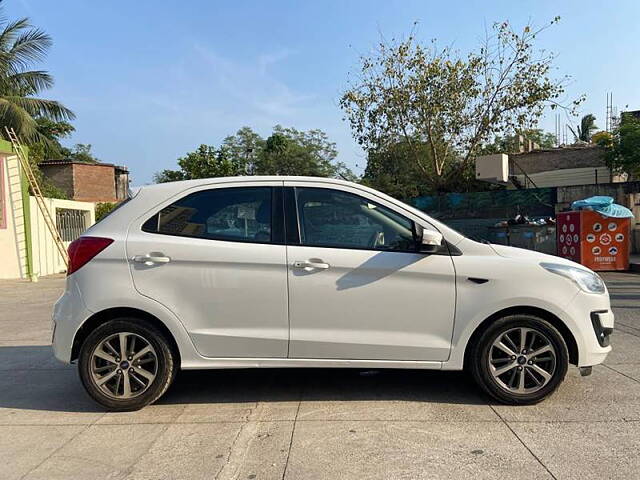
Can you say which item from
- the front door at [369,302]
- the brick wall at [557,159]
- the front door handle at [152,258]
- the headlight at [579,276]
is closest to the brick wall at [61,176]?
the brick wall at [557,159]

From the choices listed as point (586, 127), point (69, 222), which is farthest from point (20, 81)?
point (586, 127)

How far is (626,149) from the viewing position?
22500mm

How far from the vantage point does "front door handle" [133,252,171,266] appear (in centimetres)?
412

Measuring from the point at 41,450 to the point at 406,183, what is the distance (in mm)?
28661

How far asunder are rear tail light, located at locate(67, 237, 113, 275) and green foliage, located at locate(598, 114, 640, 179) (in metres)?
23.4

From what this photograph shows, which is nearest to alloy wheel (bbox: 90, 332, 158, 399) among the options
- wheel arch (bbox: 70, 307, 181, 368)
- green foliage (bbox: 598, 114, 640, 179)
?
wheel arch (bbox: 70, 307, 181, 368)

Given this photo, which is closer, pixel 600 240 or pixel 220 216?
pixel 220 216

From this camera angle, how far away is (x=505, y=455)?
11.0 ft

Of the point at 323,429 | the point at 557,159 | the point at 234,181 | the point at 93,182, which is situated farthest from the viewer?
the point at 93,182

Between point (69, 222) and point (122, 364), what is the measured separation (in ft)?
53.6

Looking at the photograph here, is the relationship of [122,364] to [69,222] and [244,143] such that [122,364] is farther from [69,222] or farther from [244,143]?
[244,143]

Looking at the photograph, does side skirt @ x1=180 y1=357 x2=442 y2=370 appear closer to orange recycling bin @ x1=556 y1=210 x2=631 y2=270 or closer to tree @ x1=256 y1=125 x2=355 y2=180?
orange recycling bin @ x1=556 y1=210 x2=631 y2=270

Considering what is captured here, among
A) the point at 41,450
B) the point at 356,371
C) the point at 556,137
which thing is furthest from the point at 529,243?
the point at 556,137

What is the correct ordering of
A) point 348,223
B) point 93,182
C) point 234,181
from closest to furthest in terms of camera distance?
point 348,223
point 234,181
point 93,182
